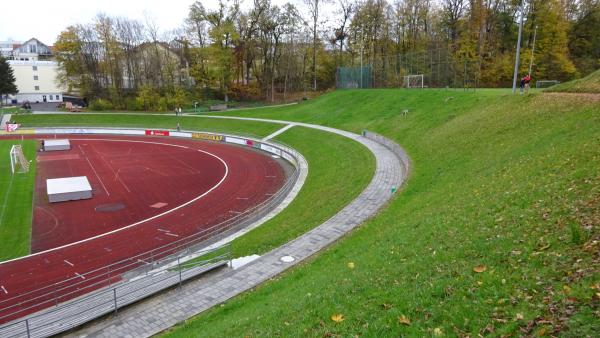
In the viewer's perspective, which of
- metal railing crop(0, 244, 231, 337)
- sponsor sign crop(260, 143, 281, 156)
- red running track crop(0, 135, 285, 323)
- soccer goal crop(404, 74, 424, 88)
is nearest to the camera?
metal railing crop(0, 244, 231, 337)

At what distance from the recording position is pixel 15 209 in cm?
2812

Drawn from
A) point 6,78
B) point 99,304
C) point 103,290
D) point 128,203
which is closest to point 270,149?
point 128,203

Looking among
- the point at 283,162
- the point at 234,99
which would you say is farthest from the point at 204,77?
the point at 283,162

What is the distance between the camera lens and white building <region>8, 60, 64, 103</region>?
287 ft

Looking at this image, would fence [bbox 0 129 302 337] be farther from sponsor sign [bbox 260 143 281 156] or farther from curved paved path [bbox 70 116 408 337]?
sponsor sign [bbox 260 143 281 156]

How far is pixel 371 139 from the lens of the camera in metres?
39.7

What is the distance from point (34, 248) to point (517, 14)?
203 ft

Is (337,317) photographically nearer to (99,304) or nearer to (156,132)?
(99,304)

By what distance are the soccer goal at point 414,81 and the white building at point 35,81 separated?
240 ft

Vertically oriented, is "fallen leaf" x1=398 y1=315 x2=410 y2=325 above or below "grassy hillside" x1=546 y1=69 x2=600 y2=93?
below

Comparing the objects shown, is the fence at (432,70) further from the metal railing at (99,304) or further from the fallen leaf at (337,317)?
the fallen leaf at (337,317)

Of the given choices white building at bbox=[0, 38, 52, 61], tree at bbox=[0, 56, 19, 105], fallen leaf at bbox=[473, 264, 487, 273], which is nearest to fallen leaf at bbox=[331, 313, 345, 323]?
fallen leaf at bbox=[473, 264, 487, 273]

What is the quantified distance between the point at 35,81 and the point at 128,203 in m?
77.4

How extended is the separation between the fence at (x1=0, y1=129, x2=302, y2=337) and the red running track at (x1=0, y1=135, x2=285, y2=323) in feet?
0.92
